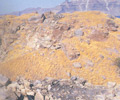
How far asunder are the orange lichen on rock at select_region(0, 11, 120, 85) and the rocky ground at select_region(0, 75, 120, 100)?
0.72 m

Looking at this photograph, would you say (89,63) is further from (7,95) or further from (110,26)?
(7,95)

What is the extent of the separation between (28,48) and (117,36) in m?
13.5

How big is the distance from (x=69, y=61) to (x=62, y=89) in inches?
148

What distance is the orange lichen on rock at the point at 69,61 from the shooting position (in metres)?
14.4

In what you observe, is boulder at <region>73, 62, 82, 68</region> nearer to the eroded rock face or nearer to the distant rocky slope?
the eroded rock face

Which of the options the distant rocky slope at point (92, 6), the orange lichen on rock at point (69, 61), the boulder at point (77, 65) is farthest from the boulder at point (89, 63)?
the distant rocky slope at point (92, 6)

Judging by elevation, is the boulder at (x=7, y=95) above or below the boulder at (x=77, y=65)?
above

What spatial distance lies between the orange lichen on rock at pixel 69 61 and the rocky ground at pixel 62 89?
72 centimetres

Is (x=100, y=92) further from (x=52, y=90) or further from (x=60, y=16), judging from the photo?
(x=60, y=16)

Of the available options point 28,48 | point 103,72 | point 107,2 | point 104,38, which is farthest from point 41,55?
point 107,2

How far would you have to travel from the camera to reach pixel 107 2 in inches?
7608

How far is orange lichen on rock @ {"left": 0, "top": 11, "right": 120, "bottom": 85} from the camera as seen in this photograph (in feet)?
47.1

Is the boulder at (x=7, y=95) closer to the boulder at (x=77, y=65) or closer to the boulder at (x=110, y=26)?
the boulder at (x=77, y=65)

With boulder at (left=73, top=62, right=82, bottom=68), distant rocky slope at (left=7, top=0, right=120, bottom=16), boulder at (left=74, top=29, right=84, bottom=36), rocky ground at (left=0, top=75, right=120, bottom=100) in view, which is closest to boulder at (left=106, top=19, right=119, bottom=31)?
boulder at (left=74, top=29, right=84, bottom=36)
